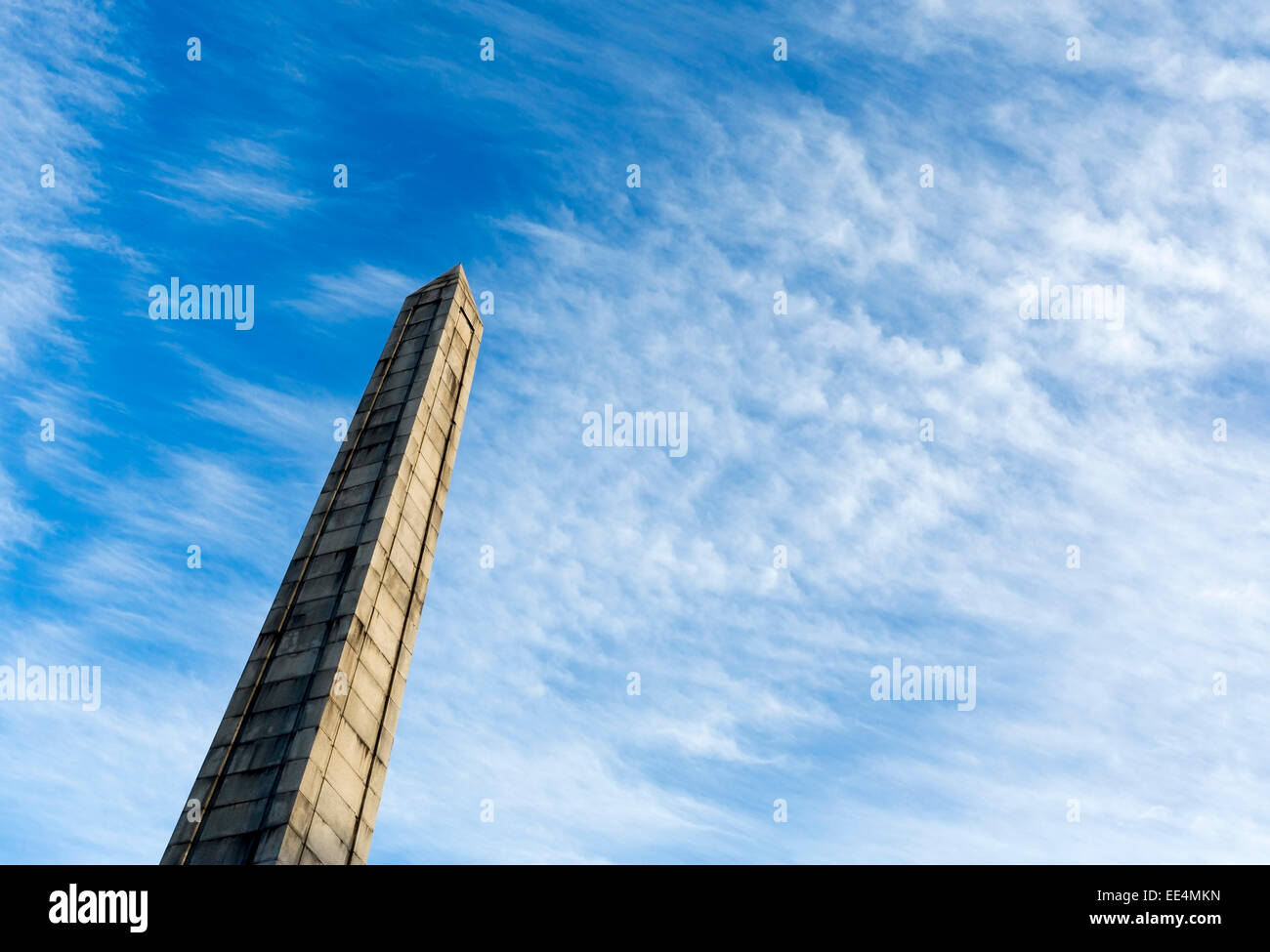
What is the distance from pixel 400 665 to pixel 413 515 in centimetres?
438

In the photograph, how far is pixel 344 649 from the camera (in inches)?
886

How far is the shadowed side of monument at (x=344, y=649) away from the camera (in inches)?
789

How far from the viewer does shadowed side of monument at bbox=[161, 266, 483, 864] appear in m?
20.0
